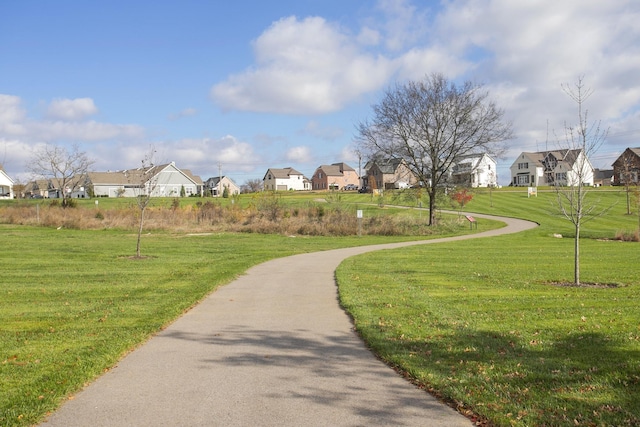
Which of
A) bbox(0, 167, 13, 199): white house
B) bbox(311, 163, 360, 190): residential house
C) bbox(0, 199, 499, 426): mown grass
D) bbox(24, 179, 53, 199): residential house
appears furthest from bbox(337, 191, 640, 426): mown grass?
bbox(24, 179, 53, 199): residential house

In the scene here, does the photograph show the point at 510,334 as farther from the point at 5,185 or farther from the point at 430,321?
the point at 5,185

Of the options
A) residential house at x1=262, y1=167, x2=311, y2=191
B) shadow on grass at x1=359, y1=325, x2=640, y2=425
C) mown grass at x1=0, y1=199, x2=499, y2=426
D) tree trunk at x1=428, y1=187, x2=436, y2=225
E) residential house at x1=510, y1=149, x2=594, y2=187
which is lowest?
mown grass at x1=0, y1=199, x2=499, y2=426

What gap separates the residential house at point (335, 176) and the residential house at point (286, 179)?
12.3 ft

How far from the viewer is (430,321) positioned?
30.9 ft

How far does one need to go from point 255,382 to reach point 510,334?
4.19 meters

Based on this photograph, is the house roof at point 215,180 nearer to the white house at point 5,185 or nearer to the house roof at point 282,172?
the house roof at point 282,172

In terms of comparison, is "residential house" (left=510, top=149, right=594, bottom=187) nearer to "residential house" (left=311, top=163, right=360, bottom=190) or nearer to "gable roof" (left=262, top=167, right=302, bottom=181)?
"residential house" (left=311, top=163, right=360, bottom=190)

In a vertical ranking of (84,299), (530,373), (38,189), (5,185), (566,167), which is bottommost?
(84,299)

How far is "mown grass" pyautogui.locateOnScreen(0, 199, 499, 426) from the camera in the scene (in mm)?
6508

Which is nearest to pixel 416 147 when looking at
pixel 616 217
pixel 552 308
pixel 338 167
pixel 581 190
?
pixel 616 217

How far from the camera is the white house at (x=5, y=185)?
92.9 m

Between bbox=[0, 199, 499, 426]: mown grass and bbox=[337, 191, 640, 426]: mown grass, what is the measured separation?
12.5ft

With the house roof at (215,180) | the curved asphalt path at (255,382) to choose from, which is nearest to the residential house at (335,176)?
the house roof at (215,180)

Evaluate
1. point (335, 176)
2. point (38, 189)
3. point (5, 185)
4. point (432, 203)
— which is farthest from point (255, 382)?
point (335, 176)
